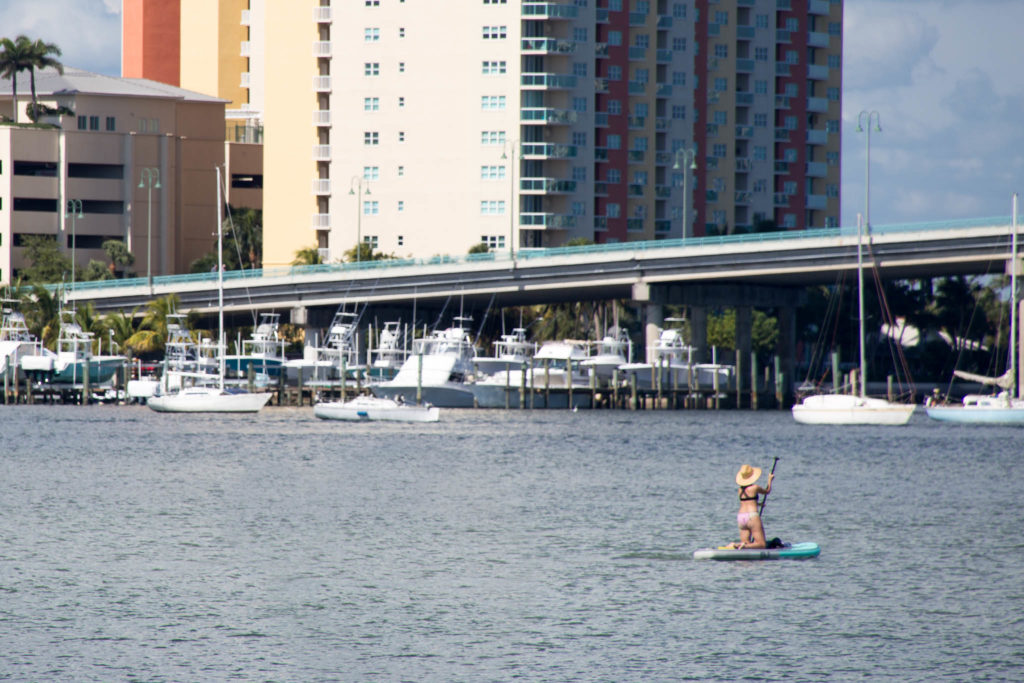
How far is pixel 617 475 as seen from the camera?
3068 inches

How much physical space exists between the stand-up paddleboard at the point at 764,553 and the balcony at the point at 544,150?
453 feet

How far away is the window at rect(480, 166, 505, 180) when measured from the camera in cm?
18538

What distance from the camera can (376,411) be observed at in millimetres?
118312

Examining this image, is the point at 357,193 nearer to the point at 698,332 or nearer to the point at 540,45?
the point at 540,45

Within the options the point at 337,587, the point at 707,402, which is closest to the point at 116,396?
the point at 707,402

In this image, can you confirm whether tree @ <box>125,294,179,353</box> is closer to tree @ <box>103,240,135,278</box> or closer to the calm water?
tree @ <box>103,240,135,278</box>

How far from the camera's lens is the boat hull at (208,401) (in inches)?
4815

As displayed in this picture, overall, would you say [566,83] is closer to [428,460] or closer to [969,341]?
[969,341]

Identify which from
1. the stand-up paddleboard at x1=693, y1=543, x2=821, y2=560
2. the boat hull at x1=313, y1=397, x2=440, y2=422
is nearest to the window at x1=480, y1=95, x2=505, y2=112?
the boat hull at x1=313, y1=397, x2=440, y2=422

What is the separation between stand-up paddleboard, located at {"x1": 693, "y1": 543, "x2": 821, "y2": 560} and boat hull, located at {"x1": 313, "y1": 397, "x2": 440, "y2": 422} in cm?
7052

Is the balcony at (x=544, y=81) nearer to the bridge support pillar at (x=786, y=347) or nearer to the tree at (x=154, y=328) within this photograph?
the bridge support pillar at (x=786, y=347)

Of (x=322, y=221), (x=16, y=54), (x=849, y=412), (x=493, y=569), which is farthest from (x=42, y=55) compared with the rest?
(x=493, y=569)

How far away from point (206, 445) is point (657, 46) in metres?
116

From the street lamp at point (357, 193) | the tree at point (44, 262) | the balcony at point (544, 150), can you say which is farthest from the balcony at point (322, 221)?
the tree at point (44, 262)
